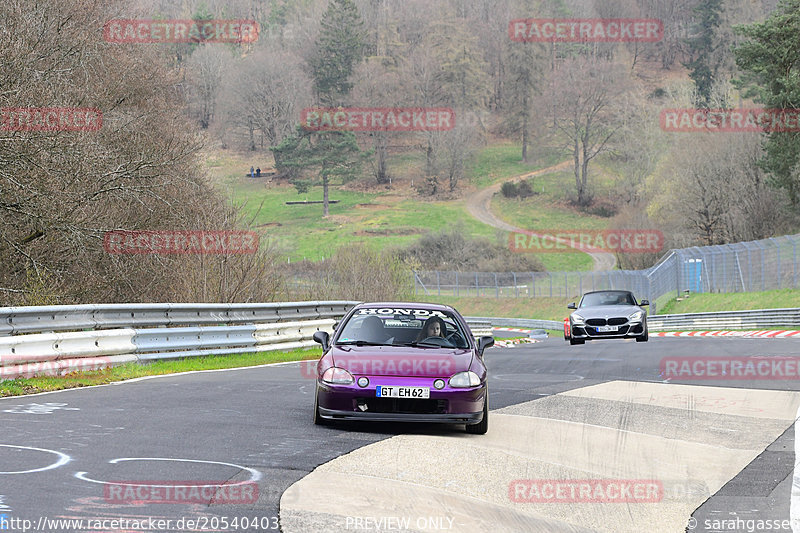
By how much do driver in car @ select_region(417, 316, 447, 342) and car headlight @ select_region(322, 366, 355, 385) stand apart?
4.11 feet

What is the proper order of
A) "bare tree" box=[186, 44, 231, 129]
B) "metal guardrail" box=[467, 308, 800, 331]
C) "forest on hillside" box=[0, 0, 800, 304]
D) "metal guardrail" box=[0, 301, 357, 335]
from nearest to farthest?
"metal guardrail" box=[0, 301, 357, 335] < "forest on hillside" box=[0, 0, 800, 304] < "metal guardrail" box=[467, 308, 800, 331] < "bare tree" box=[186, 44, 231, 129]

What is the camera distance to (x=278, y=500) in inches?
253

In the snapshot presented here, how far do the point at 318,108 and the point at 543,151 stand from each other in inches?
1189

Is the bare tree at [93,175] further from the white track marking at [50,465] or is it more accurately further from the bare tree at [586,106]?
the bare tree at [586,106]

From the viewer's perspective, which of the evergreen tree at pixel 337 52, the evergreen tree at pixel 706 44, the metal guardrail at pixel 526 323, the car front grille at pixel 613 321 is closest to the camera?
the car front grille at pixel 613 321

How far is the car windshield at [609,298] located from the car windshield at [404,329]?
15.9 metres

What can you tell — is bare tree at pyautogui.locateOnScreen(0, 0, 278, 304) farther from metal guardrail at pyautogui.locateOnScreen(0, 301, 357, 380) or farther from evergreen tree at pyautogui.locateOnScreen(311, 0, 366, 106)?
evergreen tree at pyautogui.locateOnScreen(311, 0, 366, 106)

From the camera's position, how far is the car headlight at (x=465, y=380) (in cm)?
967

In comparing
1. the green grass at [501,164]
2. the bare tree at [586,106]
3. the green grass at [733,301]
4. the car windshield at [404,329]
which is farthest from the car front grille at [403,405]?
the green grass at [501,164]

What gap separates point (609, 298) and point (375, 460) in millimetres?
19597

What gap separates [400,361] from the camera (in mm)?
9859

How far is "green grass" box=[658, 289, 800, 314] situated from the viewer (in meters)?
41.3

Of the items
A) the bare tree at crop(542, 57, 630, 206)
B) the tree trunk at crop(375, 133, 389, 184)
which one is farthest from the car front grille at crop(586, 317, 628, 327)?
the tree trunk at crop(375, 133, 389, 184)

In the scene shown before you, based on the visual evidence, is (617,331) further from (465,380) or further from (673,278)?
(673,278)
